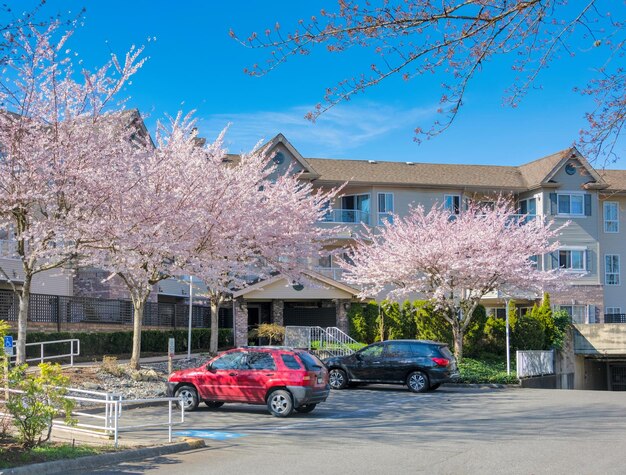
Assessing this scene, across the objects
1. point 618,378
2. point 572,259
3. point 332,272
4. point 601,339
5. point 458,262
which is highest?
point 572,259

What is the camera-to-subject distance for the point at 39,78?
2042 cm

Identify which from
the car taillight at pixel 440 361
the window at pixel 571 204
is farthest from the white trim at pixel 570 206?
the car taillight at pixel 440 361

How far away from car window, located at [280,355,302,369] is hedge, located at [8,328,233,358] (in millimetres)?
12064

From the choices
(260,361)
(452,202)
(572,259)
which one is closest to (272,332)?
(452,202)

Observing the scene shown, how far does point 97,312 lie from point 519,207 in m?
Result: 26.5

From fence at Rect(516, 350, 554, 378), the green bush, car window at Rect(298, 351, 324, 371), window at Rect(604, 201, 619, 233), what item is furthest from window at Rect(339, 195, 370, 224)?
car window at Rect(298, 351, 324, 371)

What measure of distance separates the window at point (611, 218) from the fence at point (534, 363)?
16752 millimetres

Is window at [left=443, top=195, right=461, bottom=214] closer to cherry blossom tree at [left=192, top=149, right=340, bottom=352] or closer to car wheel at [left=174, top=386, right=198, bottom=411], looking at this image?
cherry blossom tree at [left=192, top=149, right=340, bottom=352]

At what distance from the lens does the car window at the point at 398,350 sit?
2609 cm

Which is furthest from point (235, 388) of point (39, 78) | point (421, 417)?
point (39, 78)

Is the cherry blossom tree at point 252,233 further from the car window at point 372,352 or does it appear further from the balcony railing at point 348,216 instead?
the balcony railing at point 348,216

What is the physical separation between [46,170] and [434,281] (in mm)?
19057

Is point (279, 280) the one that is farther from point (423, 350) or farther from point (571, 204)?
point (571, 204)

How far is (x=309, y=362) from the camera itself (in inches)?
763
